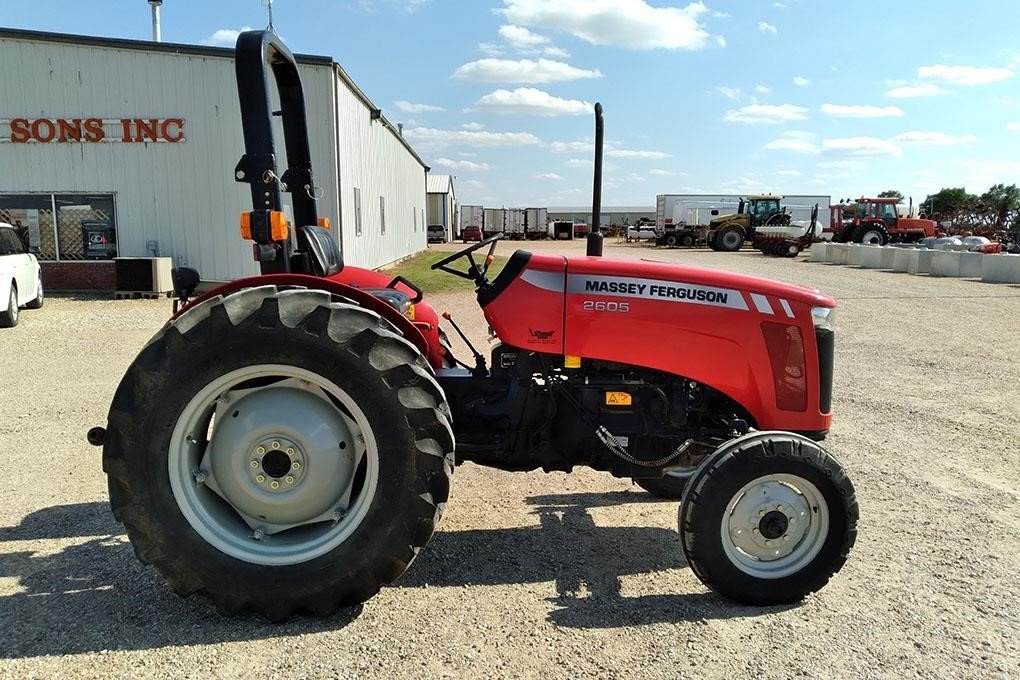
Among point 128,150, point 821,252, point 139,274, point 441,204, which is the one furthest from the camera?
point 441,204

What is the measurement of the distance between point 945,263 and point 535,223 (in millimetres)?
36573

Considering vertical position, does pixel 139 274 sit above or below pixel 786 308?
below

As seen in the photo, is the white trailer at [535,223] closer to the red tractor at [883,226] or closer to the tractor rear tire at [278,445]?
the red tractor at [883,226]

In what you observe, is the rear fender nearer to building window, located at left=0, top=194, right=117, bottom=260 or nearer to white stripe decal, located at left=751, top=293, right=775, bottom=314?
white stripe decal, located at left=751, top=293, right=775, bottom=314

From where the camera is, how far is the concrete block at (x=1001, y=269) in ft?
61.2

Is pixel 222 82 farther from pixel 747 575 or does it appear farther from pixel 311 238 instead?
pixel 747 575

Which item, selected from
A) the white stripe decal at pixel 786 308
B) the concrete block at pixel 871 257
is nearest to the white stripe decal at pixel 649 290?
the white stripe decal at pixel 786 308

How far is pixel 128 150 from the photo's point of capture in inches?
539

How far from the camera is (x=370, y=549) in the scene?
2.73 m

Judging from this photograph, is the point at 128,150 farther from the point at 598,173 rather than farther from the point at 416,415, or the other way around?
the point at 416,415

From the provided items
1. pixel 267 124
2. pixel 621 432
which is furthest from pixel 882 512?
pixel 267 124

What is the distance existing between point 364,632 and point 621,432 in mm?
1397

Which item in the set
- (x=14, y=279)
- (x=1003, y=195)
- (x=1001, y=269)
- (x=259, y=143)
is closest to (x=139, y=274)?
(x=14, y=279)

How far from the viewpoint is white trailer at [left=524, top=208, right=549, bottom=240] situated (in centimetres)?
5488
